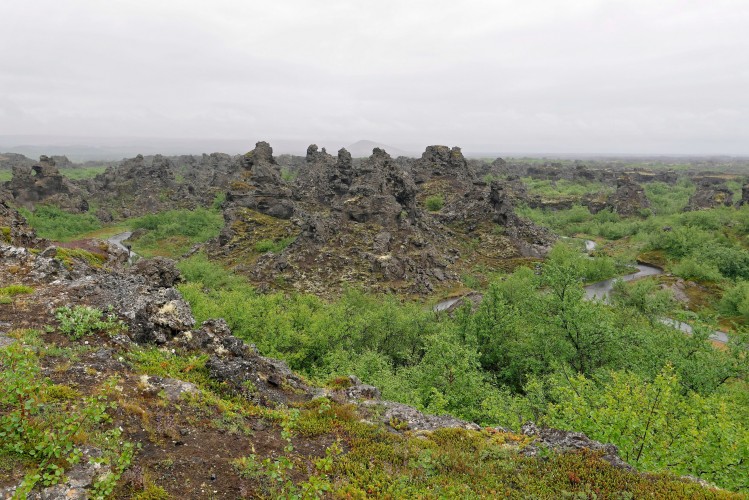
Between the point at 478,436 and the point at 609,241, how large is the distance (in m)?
126

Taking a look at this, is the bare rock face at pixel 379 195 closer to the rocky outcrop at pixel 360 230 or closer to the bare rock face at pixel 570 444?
the rocky outcrop at pixel 360 230

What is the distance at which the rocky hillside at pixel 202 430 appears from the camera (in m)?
9.08

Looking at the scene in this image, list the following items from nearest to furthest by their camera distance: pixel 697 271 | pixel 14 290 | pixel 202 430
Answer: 1. pixel 202 430
2. pixel 14 290
3. pixel 697 271

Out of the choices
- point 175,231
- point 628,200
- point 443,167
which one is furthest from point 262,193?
point 628,200

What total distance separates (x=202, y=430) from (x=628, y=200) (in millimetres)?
170273

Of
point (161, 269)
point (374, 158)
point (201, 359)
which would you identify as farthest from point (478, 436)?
point (374, 158)

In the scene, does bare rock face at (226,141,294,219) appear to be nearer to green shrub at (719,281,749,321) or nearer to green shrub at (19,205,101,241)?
green shrub at (19,205,101,241)

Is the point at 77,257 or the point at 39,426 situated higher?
the point at 77,257

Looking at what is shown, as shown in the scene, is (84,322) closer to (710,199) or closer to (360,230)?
(360,230)

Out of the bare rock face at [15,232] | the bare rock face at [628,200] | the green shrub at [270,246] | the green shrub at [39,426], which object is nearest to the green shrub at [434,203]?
the green shrub at [270,246]

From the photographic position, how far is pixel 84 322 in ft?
50.3

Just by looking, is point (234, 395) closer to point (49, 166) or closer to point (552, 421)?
point (552, 421)

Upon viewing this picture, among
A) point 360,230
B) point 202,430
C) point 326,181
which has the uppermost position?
point 326,181

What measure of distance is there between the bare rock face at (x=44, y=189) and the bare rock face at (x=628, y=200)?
184m
